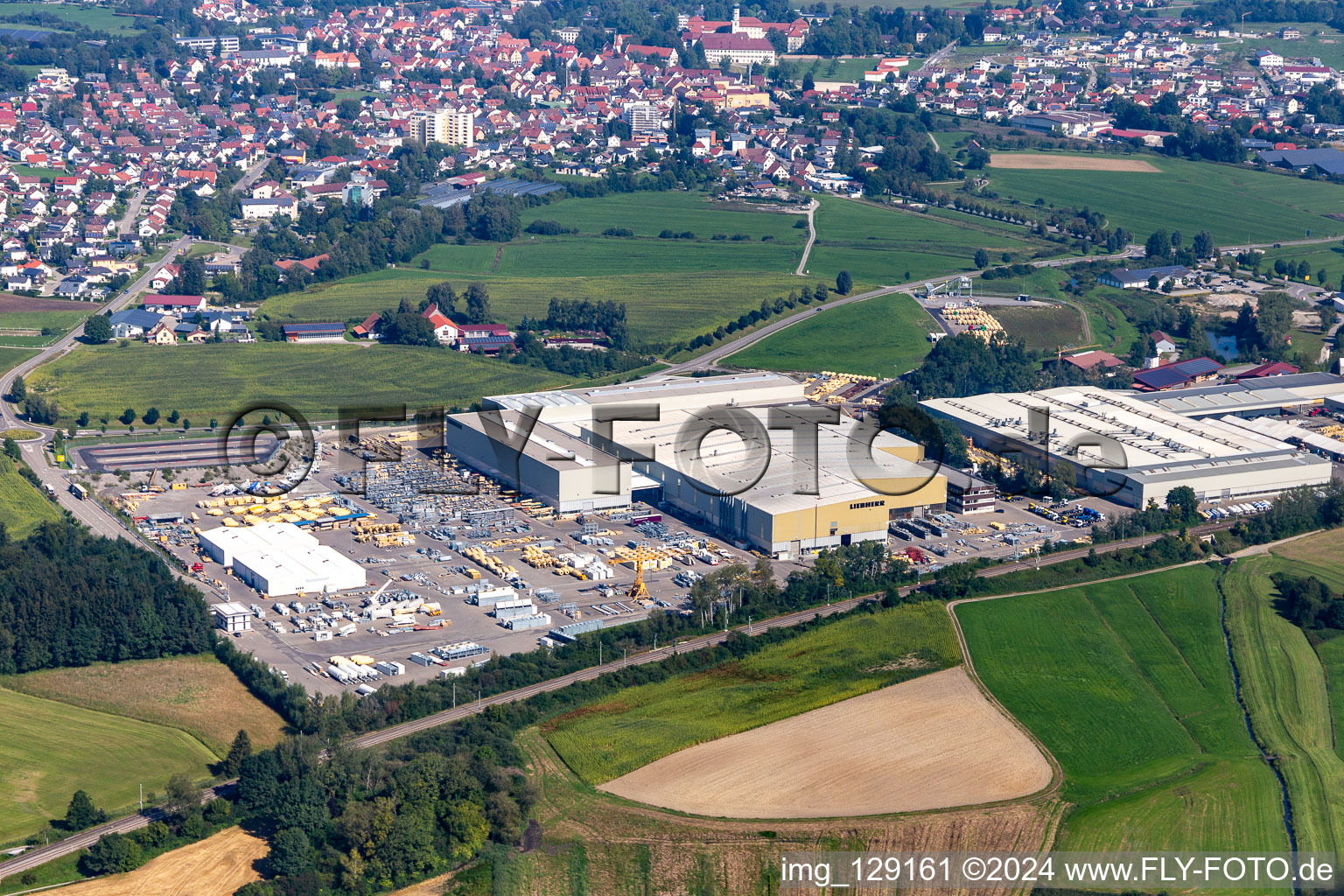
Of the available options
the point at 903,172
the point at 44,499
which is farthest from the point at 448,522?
the point at 903,172

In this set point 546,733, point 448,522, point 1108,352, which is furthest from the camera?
point 1108,352

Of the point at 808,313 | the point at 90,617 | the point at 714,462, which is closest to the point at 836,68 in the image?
the point at 808,313

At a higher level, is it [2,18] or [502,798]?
[2,18]

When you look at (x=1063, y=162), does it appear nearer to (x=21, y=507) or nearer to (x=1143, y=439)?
(x=1143, y=439)

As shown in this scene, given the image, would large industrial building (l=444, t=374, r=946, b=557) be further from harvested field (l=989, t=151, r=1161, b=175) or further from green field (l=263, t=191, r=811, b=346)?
harvested field (l=989, t=151, r=1161, b=175)

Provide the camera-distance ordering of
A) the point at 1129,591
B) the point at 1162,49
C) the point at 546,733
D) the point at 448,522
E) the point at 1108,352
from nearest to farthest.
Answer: the point at 546,733
the point at 1129,591
the point at 448,522
the point at 1108,352
the point at 1162,49

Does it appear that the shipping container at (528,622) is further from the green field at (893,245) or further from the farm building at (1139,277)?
the farm building at (1139,277)

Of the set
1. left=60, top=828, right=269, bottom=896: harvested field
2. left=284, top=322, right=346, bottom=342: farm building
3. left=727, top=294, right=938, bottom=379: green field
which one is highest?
left=727, top=294, right=938, bottom=379: green field

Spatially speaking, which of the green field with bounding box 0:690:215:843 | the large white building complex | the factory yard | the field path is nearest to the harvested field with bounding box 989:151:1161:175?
the field path

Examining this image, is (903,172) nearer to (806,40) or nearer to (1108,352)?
(1108,352)
